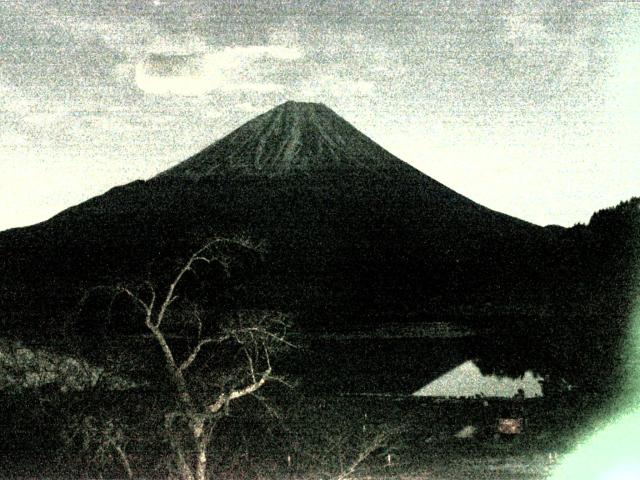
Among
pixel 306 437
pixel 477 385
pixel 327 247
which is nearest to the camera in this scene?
pixel 306 437

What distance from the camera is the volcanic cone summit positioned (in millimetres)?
169875

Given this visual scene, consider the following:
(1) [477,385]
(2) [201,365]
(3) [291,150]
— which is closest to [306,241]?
(3) [291,150]

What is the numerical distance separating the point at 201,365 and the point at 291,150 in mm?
144403

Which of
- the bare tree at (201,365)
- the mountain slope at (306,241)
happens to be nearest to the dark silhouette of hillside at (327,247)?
the mountain slope at (306,241)

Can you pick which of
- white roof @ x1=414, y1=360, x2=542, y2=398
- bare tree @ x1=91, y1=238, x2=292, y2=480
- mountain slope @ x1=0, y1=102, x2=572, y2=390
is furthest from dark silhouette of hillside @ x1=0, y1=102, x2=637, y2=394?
bare tree @ x1=91, y1=238, x2=292, y2=480

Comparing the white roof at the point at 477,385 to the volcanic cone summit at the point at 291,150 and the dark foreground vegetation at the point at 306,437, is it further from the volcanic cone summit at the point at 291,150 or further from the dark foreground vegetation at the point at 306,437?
the volcanic cone summit at the point at 291,150

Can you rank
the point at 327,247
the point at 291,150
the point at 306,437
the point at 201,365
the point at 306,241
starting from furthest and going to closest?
the point at 291,150
the point at 306,241
the point at 327,247
the point at 201,365
the point at 306,437

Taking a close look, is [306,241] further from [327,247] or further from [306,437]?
[306,437]

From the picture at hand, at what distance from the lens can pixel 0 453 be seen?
74.2ft

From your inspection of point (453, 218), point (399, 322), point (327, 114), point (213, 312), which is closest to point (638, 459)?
point (399, 322)

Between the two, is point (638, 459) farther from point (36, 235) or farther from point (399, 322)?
point (36, 235)

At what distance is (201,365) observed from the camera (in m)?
35.6

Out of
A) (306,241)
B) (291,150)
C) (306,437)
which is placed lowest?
(306,437)

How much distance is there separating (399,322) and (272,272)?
4105 cm
